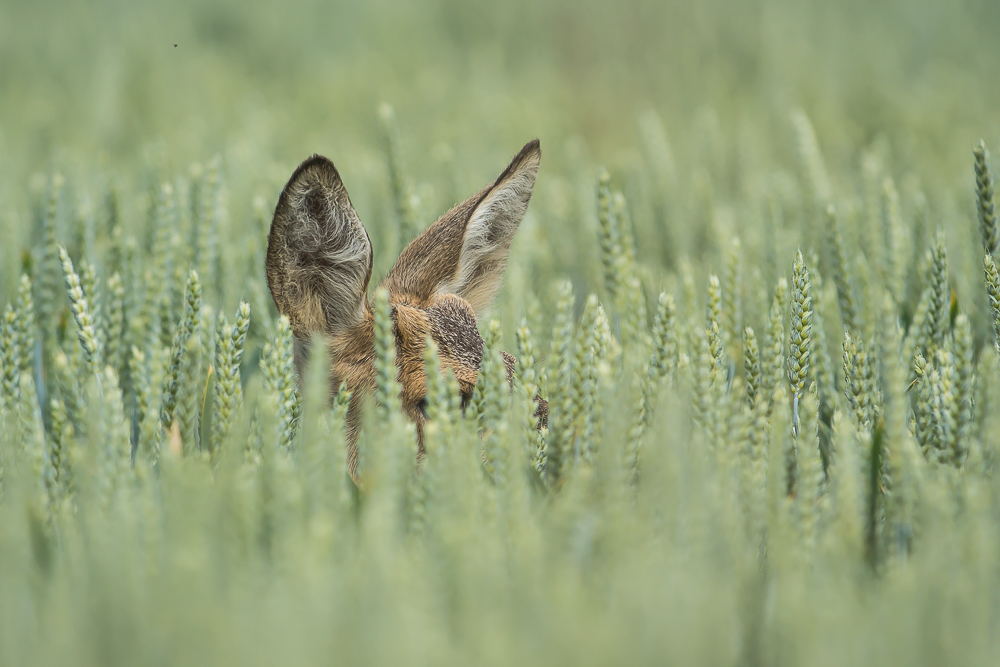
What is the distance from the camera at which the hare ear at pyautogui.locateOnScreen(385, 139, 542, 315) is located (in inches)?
104

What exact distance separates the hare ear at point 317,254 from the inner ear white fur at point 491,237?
46 cm

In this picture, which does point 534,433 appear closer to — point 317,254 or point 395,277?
point 317,254

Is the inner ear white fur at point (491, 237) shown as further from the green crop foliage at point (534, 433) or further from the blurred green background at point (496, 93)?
the blurred green background at point (496, 93)

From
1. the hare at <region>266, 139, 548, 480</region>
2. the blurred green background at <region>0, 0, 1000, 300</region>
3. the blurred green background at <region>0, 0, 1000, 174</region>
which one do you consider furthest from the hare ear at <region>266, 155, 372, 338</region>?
the blurred green background at <region>0, 0, 1000, 174</region>

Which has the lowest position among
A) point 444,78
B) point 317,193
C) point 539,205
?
point 317,193

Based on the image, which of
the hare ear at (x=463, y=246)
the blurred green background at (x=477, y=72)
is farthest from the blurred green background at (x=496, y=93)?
the hare ear at (x=463, y=246)

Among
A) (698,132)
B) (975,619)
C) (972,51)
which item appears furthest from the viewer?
(972,51)

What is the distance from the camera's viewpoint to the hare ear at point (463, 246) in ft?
8.69

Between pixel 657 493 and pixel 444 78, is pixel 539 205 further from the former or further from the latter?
pixel 657 493

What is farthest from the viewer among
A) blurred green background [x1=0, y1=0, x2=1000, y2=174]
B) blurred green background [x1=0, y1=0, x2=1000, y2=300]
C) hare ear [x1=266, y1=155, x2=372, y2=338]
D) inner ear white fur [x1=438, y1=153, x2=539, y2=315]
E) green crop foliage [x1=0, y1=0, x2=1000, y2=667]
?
blurred green background [x1=0, y1=0, x2=1000, y2=174]

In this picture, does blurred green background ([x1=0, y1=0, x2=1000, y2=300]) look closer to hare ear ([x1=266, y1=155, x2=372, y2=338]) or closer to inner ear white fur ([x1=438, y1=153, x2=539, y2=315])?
inner ear white fur ([x1=438, y1=153, x2=539, y2=315])

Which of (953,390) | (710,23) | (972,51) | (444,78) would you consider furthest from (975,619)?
(710,23)

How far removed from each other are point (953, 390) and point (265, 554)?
1.23 m

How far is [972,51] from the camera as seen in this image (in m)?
5.55
